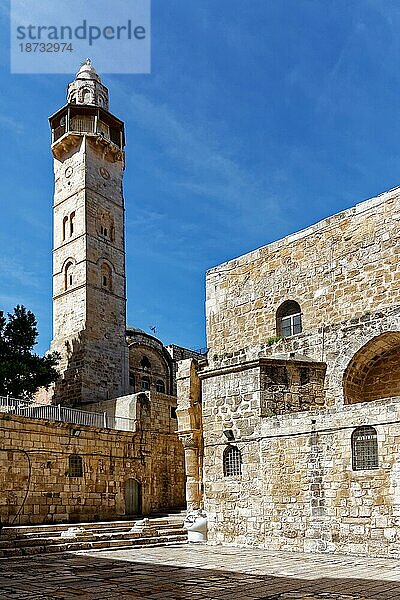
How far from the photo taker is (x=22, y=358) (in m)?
24.1

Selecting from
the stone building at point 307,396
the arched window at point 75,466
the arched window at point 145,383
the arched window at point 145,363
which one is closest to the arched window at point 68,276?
the arched window at point 145,363

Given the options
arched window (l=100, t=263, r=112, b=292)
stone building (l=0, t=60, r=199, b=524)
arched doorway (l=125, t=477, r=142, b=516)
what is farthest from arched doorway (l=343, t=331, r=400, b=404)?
→ arched window (l=100, t=263, r=112, b=292)

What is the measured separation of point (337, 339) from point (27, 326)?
14.2 metres

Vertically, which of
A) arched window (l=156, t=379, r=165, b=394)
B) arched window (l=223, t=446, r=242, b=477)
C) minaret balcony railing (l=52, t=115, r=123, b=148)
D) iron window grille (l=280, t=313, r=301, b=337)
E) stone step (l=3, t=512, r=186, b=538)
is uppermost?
minaret balcony railing (l=52, t=115, r=123, b=148)

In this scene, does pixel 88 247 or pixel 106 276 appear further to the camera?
pixel 106 276

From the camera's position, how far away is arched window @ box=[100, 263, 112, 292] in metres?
28.5

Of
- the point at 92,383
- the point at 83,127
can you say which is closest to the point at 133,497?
the point at 92,383

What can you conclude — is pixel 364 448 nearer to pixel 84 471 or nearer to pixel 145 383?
pixel 84 471

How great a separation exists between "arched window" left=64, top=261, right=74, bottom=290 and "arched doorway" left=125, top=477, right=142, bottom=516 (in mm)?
9977

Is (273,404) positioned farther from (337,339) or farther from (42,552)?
(42,552)

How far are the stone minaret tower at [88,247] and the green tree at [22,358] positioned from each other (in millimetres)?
2095

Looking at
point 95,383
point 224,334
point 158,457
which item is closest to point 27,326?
point 95,383

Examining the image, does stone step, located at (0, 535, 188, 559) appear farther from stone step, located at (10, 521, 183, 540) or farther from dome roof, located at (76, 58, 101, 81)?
dome roof, located at (76, 58, 101, 81)

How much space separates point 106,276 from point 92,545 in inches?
630
